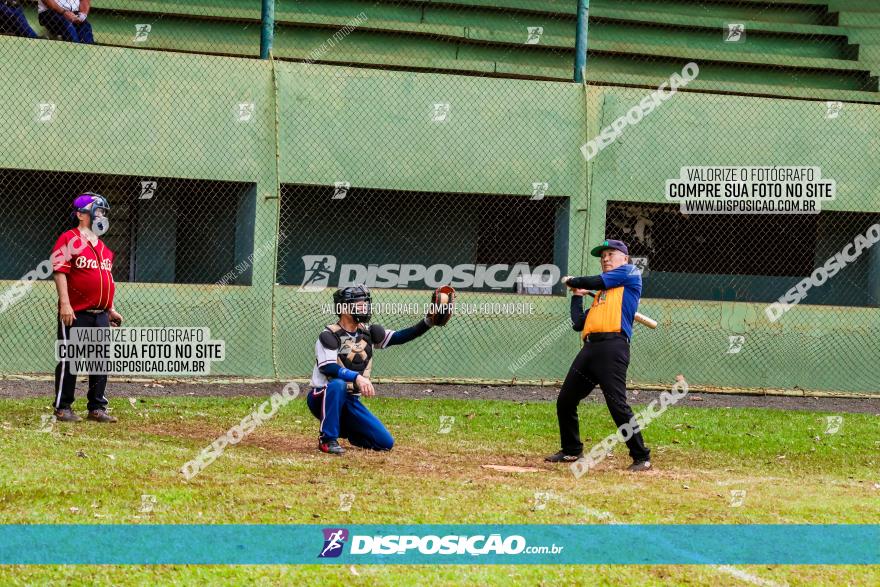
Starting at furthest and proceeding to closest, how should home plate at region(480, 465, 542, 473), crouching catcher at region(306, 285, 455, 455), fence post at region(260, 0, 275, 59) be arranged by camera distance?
fence post at region(260, 0, 275, 59) < crouching catcher at region(306, 285, 455, 455) < home plate at region(480, 465, 542, 473)

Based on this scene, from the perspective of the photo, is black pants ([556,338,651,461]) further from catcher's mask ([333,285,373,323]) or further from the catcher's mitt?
catcher's mask ([333,285,373,323])

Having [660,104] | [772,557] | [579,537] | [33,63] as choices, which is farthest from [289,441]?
[660,104]

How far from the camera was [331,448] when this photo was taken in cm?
945

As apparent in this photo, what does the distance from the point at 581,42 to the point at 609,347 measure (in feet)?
25.2

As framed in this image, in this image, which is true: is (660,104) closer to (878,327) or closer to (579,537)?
(878,327)

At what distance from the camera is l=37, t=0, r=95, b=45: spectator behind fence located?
577 inches

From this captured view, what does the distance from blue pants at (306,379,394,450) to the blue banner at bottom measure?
2802mm

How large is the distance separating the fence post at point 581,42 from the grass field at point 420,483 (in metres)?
5.65

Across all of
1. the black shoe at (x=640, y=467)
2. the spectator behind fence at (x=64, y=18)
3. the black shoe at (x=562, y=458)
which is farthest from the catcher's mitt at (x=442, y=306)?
the spectator behind fence at (x=64, y=18)

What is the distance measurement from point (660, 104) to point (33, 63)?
330 inches

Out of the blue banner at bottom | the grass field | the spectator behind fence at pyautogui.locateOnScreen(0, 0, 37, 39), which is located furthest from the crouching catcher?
the spectator behind fence at pyautogui.locateOnScreen(0, 0, 37, 39)

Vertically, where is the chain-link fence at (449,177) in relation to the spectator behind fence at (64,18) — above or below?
below

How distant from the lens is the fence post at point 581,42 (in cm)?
1603

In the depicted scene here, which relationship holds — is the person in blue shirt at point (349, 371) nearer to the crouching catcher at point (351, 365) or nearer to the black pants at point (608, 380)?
the crouching catcher at point (351, 365)
